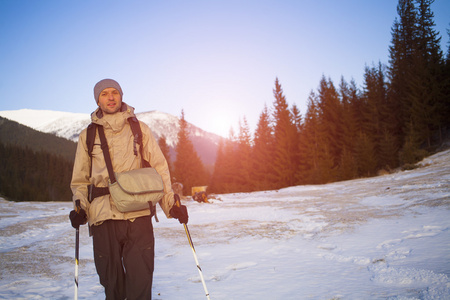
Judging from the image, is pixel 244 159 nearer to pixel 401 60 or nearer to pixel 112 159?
pixel 401 60

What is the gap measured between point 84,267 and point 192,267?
1.72m

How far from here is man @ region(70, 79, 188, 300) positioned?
2357mm

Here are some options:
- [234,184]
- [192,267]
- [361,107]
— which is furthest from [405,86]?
[192,267]

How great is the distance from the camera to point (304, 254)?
4230 mm

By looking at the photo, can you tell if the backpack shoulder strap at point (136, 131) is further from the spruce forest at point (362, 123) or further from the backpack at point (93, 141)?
the spruce forest at point (362, 123)

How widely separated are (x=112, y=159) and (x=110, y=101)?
Result: 0.59 m

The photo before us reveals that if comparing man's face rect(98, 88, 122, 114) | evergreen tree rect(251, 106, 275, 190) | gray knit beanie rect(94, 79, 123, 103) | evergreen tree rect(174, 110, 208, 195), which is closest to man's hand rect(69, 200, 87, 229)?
man's face rect(98, 88, 122, 114)

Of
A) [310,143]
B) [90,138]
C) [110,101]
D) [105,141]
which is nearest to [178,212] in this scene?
[105,141]

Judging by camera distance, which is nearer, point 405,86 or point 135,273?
point 135,273

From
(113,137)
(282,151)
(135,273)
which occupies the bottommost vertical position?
(135,273)

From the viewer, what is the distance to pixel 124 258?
2.38 meters

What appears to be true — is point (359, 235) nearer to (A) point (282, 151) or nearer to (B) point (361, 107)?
(A) point (282, 151)

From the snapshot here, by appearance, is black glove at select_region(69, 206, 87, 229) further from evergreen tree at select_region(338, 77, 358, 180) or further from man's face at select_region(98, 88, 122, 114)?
evergreen tree at select_region(338, 77, 358, 180)

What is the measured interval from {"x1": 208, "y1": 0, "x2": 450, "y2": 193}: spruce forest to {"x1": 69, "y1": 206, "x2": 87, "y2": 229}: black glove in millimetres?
25981
